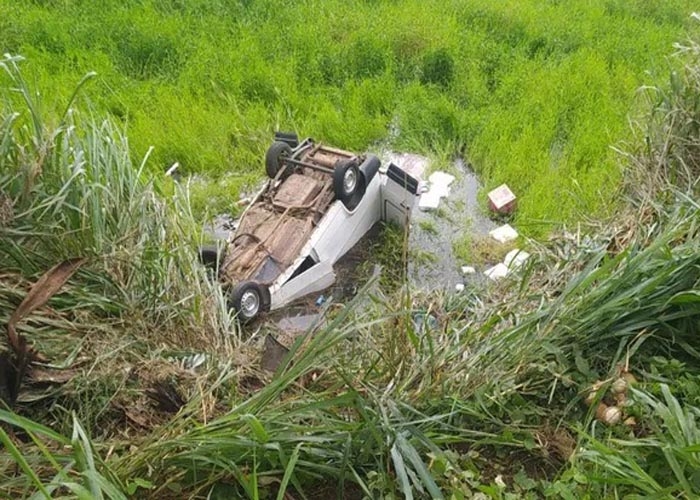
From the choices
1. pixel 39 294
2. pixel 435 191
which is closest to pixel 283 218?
pixel 435 191

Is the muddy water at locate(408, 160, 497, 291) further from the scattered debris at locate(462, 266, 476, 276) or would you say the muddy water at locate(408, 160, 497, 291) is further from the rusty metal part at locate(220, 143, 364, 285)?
the rusty metal part at locate(220, 143, 364, 285)

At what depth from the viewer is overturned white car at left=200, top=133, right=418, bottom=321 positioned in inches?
139

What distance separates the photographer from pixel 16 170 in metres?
2.10

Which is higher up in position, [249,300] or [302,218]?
[302,218]

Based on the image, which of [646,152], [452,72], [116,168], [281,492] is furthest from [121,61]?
[281,492]

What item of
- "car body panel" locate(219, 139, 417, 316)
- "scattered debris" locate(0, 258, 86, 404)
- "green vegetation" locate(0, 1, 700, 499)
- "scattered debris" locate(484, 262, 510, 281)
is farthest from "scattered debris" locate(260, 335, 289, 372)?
"scattered debris" locate(484, 262, 510, 281)

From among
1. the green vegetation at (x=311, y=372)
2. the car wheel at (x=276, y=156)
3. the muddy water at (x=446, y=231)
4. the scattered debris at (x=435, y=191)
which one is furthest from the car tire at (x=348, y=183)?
the green vegetation at (x=311, y=372)

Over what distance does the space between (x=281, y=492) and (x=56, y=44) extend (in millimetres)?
5456

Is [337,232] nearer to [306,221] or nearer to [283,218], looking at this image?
[306,221]

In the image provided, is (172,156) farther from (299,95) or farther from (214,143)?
(299,95)

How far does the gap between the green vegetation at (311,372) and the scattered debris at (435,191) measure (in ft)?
6.05

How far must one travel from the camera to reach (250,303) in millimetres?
3352

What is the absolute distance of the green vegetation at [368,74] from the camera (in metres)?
4.73

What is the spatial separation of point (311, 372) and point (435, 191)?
108 inches
